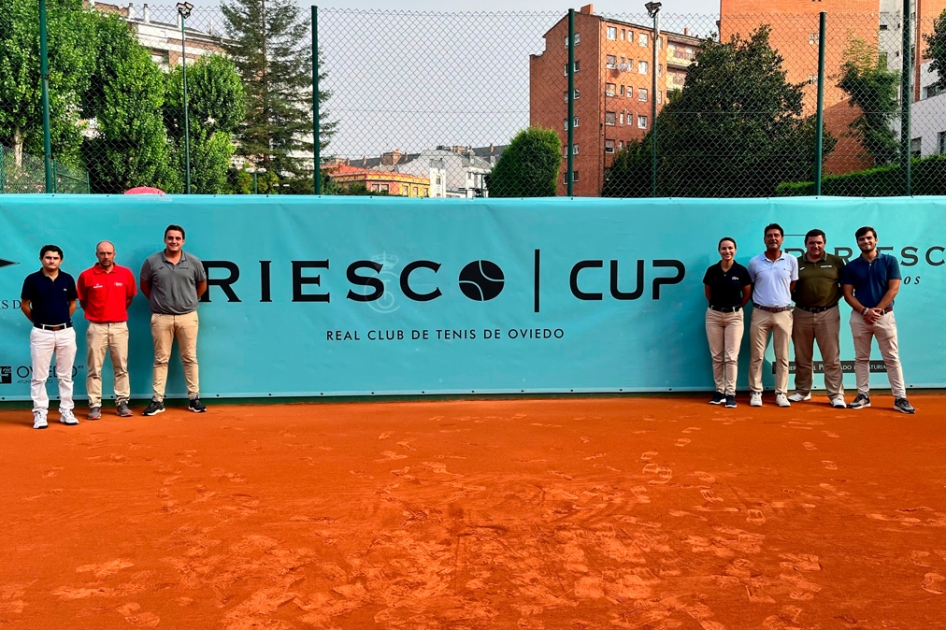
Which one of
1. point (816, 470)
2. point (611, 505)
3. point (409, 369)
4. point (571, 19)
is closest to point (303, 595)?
point (611, 505)

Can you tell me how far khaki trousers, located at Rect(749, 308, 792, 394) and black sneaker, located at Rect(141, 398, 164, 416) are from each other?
6613 mm

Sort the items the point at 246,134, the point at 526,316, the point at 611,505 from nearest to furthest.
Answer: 1. the point at 611,505
2. the point at 526,316
3. the point at 246,134

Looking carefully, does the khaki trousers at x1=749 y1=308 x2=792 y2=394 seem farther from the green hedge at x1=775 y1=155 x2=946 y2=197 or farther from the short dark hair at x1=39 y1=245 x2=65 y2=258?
the short dark hair at x1=39 y1=245 x2=65 y2=258

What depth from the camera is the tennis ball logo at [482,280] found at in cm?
853

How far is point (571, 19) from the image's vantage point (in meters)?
9.03

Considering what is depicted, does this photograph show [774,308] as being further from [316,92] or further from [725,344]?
[316,92]

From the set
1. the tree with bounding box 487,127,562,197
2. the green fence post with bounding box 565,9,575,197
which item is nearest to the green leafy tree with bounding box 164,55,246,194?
the tree with bounding box 487,127,562,197

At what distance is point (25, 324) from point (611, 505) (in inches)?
266

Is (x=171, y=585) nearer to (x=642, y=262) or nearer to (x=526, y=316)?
(x=526, y=316)

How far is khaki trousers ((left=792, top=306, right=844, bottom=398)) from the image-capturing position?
26.8 feet

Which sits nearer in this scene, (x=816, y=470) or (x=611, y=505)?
(x=611, y=505)

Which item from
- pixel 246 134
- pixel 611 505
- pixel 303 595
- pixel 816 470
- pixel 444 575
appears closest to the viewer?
pixel 303 595

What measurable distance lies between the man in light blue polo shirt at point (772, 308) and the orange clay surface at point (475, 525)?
95 centimetres

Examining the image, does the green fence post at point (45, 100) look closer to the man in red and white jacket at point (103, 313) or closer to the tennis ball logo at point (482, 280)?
the man in red and white jacket at point (103, 313)
